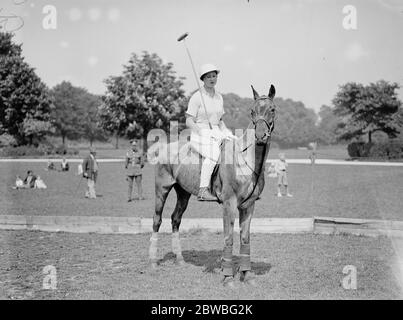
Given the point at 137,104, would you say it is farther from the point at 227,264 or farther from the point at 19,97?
the point at 227,264

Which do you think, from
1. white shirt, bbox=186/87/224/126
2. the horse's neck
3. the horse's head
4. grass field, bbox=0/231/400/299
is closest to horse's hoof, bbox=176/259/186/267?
grass field, bbox=0/231/400/299

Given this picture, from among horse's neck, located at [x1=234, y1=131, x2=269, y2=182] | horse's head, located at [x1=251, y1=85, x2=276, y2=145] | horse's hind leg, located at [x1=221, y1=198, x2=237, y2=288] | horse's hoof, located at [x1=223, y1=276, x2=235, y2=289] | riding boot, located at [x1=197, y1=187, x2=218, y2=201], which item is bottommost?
horse's hoof, located at [x1=223, y1=276, x2=235, y2=289]

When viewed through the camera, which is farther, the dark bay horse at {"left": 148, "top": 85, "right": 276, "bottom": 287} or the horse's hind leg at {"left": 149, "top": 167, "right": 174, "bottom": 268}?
the horse's hind leg at {"left": 149, "top": 167, "right": 174, "bottom": 268}

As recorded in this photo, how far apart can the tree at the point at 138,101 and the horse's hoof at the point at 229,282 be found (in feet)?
102

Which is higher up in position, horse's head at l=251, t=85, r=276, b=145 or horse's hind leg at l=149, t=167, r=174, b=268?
horse's head at l=251, t=85, r=276, b=145

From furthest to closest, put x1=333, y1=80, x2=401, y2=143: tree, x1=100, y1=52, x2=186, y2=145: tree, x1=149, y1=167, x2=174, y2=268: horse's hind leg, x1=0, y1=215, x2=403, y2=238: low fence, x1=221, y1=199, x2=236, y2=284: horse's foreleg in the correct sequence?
1. x1=333, y1=80, x2=401, y2=143: tree
2. x1=100, y1=52, x2=186, y2=145: tree
3. x1=0, y1=215, x2=403, y2=238: low fence
4. x1=149, y1=167, x2=174, y2=268: horse's hind leg
5. x1=221, y1=199, x2=236, y2=284: horse's foreleg

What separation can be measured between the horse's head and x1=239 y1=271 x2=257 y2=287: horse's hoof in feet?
7.42

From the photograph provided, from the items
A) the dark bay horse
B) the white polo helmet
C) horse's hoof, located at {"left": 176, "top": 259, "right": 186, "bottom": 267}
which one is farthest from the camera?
horse's hoof, located at {"left": 176, "top": 259, "right": 186, "bottom": 267}

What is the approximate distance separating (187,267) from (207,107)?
3.03 meters

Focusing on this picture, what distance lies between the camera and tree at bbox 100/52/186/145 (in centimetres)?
3947

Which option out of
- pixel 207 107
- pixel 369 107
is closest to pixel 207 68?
pixel 207 107

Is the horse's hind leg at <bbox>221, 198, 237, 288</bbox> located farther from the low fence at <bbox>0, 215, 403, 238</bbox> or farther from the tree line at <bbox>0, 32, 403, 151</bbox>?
the tree line at <bbox>0, 32, 403, 151</bbox>
